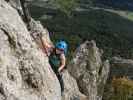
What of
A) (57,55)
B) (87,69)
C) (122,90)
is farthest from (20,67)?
(122,90)

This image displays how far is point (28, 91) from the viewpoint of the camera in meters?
16.7

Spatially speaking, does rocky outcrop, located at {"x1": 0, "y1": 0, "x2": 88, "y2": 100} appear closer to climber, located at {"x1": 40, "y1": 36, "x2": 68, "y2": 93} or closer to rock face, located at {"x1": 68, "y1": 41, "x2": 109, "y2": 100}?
climber, located at {"x1": 40, "y1": 36, "x2": 68, "y2": 93}

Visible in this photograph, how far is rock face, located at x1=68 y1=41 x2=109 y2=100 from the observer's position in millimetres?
38625

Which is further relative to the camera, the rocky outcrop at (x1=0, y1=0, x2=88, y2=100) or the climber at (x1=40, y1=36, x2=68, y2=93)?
the climber at (x1=40, y1=36, x2=68, y2=93)

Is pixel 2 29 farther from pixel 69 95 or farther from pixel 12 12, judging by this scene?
pixel 69 95

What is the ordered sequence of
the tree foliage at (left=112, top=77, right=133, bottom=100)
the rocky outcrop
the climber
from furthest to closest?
the tree foliage at (left=112, top=77, right=133, bottom=100), the climber, the rocky outcrop

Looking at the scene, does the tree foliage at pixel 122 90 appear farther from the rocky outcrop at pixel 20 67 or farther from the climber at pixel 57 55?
the rocky outcrop at pixel 20 67

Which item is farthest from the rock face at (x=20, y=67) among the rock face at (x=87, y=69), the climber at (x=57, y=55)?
the rock face at (x=87, y=69)

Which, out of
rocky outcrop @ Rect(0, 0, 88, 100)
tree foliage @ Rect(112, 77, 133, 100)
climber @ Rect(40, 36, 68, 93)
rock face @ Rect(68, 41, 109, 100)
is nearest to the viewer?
rocky outcrop @ Rect(0, 0, 88, 100)

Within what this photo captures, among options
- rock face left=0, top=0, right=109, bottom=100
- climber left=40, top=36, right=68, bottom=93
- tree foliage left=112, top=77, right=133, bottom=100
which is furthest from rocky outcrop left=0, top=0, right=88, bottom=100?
tree foliage left=112, top=77, right=133, bottom=100

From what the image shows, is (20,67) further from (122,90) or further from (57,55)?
(122,90)

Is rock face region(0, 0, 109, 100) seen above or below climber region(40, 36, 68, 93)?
above

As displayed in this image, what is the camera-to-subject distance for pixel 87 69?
44.4m

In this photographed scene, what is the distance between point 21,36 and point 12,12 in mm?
1982
